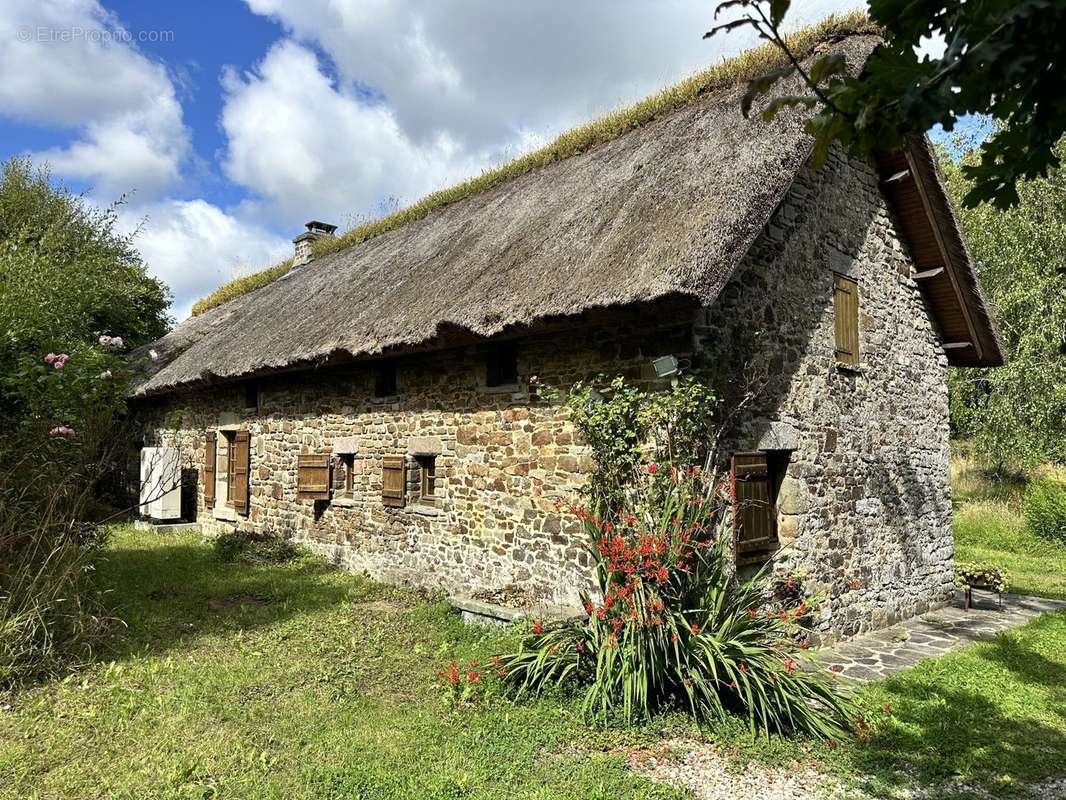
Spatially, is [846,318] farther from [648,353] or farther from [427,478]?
[427,478]

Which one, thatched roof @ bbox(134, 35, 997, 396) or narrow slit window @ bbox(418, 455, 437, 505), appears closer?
thatched roof @ bbox(134, 35, 997, 396)

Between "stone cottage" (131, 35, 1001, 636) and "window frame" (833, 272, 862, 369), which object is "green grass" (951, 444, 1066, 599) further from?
"window frame" (833, 272, 862, 369)

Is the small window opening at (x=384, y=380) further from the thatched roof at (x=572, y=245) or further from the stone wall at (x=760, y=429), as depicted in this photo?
the thatched roof at (x=572, y=245)

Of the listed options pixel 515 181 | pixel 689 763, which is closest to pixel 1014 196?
pixel 689 763

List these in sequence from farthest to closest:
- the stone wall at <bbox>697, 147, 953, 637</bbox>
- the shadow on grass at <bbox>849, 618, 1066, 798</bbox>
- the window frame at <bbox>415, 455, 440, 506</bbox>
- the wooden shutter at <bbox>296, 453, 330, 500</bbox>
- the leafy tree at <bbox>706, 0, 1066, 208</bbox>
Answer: the wooden shutter at <bbox>296, 453, 330, 500</bbox>
the window frame at <bbox>415, 455, 440, 506</bbox>
the stone wall at <bbox>697, 147, 953, 637</bbox>
the shadow on grass at <bbox>849, 618, 1066, 798</bbox>
the leafy tree at <bbox>706, 0, 1066, 208</bbox>

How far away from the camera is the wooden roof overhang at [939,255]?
288 inches

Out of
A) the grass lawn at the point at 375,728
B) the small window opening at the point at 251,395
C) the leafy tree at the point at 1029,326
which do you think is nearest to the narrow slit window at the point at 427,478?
the grass lawn at the point at 375,728

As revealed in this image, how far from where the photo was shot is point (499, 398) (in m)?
6.55

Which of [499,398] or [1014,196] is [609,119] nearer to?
[499,398]

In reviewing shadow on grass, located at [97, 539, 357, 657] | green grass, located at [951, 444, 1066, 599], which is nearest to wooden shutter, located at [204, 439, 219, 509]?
shadow on grass, located at [97, 539, 357, 657]

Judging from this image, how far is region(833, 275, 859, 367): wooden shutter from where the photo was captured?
685 centimetres

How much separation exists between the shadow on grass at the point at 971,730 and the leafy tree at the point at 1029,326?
9.04 meters

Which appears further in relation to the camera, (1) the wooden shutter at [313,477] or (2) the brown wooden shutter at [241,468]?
(2) the brown wooden shutter at [241,468]

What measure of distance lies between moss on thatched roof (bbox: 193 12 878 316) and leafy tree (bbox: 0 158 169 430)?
4.98 m
